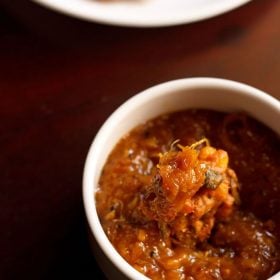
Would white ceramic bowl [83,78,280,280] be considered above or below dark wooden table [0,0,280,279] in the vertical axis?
above

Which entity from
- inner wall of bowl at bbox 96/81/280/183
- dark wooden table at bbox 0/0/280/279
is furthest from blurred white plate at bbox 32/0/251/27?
inner wall of bowl at bbox 96/81/280/183

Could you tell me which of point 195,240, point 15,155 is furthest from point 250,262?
point 15,155

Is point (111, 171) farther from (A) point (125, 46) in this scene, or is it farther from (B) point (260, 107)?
(A) point (125, 46)

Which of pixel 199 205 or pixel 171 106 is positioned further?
pixel 171 106

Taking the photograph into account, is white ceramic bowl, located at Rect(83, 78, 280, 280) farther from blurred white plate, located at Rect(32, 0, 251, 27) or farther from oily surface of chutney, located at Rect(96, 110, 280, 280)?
blurred white plate, located at Rect(32, 0, 251, 27)

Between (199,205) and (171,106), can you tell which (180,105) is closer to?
(171,106)

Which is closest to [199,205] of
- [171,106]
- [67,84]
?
[171,106]
